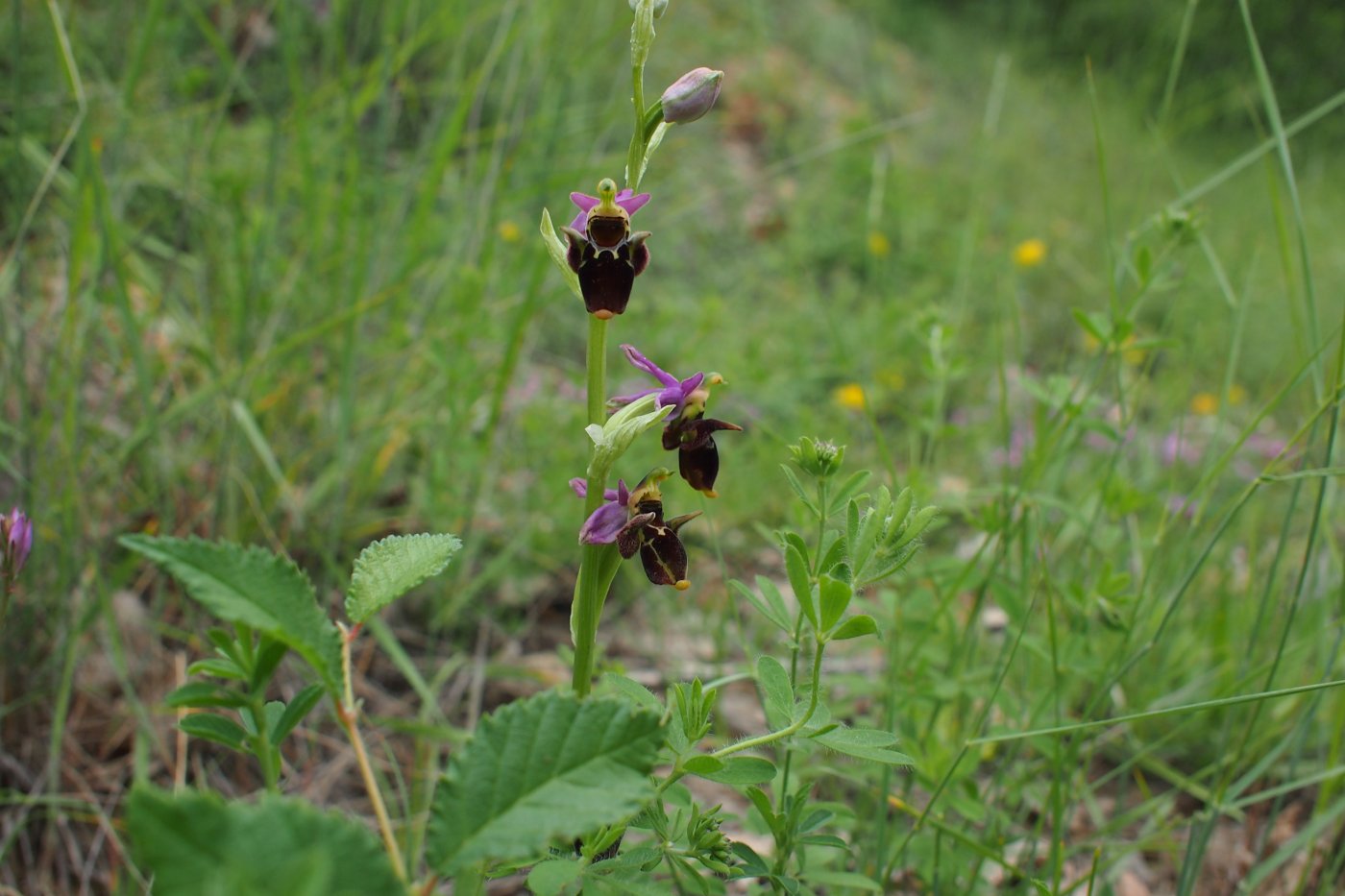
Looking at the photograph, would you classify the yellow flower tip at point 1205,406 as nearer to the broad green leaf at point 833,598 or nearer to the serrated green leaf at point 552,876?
the broad green leaf at point 833,598

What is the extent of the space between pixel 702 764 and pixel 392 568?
30cm

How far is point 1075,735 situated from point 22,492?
5.37ft

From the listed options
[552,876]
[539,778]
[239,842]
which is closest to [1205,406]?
[552,876]

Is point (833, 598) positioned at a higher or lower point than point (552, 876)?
higher

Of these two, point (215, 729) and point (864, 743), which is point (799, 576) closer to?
point (864, 743)

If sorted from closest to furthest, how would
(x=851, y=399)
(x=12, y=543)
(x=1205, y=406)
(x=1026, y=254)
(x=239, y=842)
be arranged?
(x=239, y=842)
(x=12, y=543)
(x=851, y=399)
(x=1205, y=406)
(x=1026, y=254)

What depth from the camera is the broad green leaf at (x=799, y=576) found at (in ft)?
2.61

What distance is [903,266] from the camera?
13.9 feet

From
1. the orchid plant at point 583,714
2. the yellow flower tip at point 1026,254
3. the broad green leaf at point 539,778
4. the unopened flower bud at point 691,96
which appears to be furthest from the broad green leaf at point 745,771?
the yellow flower tip at point 1026,254

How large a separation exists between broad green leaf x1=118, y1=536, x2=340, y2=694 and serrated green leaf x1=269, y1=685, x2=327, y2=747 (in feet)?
0.20

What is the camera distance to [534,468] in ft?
7.54

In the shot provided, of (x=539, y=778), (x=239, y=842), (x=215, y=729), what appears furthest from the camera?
(x=215, y=729)

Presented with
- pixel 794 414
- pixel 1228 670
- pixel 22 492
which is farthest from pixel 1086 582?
pixel 22 492

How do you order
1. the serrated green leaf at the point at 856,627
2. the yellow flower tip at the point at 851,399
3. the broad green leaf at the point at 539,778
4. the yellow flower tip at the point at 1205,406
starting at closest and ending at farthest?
the broad green leaf at the point at 539,778 < the serrated green leaf at the point at 856,627 < the yellow flower tip at the point at 851,399 < the yellow flower tip at the point at 1205,406
